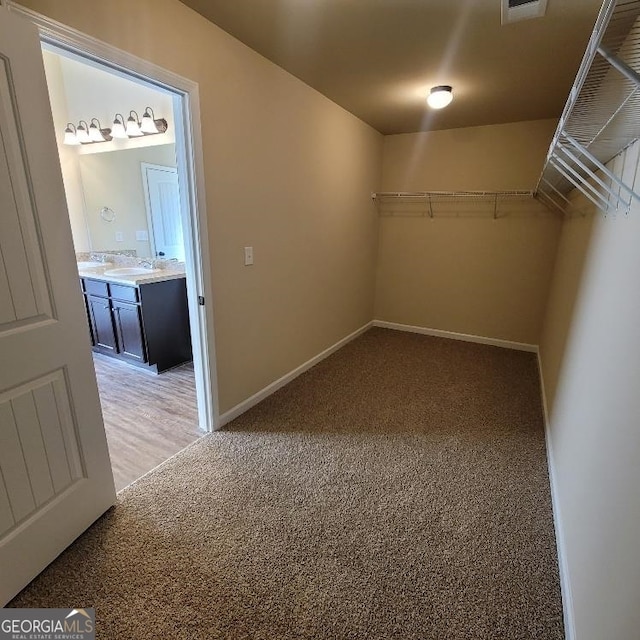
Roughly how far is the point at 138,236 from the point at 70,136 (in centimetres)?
121

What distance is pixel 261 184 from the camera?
97.8 inches

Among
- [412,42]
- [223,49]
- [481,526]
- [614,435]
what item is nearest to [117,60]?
[223,49]

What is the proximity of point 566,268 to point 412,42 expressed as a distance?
206 cm

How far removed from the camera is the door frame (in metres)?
1.40

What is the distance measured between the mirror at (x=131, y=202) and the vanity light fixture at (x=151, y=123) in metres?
0.45

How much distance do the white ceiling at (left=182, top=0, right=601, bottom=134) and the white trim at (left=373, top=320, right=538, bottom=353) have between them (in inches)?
91.8

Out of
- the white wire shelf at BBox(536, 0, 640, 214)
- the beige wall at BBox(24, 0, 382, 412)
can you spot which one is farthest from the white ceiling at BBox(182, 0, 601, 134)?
the white wire shelf at BBox(536, 0, 640, 214)

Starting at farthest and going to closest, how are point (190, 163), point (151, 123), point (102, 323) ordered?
point (102, 323) → point (151, 123) → point (190, 163)

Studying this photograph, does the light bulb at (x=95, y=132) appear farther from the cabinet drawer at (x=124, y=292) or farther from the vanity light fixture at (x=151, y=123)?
the cabinet drawer at (x=124, y=292)

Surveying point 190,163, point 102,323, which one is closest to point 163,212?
point 102,323

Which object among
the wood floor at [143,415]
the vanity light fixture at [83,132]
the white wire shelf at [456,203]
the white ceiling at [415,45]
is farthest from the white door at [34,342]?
the white wire shelf at [456,203]

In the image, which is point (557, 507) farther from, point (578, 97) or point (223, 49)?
point (223, 49)

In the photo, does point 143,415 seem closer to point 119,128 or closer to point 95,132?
point 119,128

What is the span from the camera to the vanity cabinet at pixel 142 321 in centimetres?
319
